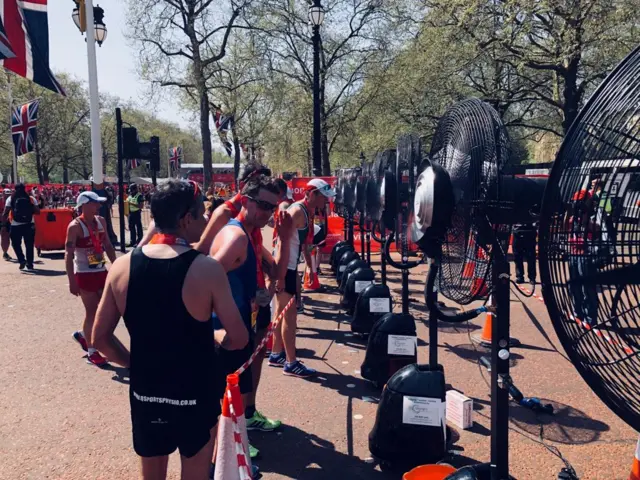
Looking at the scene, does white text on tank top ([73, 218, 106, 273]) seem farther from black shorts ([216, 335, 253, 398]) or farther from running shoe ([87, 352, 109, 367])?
black shorts ([216, 335, 253, 398])

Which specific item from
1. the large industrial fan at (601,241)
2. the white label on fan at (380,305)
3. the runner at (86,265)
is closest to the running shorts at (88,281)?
the runner at (86,265)

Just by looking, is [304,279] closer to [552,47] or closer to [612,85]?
[612,85]

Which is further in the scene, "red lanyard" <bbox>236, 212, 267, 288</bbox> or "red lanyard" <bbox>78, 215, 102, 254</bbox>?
"red lanyard" <bbox>78, 215, 102, 254</bbox>

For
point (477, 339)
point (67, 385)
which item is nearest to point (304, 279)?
point (477, 339)

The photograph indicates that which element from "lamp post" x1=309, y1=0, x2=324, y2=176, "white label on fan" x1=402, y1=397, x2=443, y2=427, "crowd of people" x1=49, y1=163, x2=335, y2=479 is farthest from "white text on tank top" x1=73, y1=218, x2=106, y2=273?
"lamp post" x1=309, y1=0, x2=324, y2=176

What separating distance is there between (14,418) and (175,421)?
107 inches

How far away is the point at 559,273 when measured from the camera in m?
1.40

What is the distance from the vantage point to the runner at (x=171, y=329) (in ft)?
7.58

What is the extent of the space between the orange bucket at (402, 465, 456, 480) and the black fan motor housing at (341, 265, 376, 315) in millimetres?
3770

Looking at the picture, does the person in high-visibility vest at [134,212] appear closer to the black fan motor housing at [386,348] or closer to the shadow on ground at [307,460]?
the black fan motor housing at [386,348]

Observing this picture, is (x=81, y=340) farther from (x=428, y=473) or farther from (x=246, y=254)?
(x=428, y=473)

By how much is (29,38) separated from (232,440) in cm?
1097

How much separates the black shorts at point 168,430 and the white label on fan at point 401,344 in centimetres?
231

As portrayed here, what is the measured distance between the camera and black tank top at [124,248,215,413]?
2301 mm
